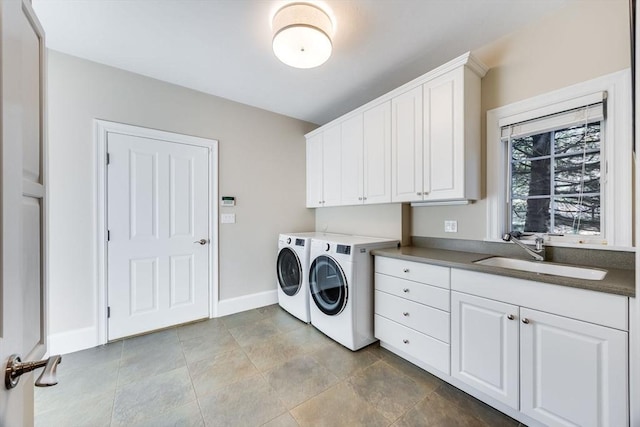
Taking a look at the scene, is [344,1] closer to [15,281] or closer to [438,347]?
[15,281]

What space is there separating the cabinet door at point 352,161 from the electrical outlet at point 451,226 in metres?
0.84

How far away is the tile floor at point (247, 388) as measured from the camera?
1502 millimetres

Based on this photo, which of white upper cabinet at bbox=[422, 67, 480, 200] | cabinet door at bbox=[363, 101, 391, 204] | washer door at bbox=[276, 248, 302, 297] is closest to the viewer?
white upper cabinet at bbox=[422, 67, 480, 200]

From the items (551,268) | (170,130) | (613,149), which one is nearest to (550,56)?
(613,149)

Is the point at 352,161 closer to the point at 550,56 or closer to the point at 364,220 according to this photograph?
the point at 364,220

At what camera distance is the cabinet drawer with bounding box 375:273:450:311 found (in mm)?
1765

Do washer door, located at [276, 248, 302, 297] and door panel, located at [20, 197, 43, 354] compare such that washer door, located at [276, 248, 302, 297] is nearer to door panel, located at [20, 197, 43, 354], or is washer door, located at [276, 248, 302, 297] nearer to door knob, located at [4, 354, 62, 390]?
door panel, located at [20, 197, 43, 354]

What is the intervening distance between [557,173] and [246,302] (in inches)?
127

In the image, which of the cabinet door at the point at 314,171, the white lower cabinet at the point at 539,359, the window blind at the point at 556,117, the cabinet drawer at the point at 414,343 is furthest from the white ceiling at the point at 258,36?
the cabinet drawer at the point at 414,343

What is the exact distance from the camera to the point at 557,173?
1.87m

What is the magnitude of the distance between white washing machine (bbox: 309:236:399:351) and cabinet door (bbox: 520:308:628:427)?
1.09 meters

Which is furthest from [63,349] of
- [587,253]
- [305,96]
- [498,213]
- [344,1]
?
[587,253]

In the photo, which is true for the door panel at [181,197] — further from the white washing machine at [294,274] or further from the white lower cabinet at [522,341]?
the white lower cabinet at [522,341]

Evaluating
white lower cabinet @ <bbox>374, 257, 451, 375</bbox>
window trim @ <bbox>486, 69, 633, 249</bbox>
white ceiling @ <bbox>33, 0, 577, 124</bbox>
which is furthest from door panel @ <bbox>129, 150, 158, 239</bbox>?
window trim @ <bbox>486, 69, 633, 249</bbox>
